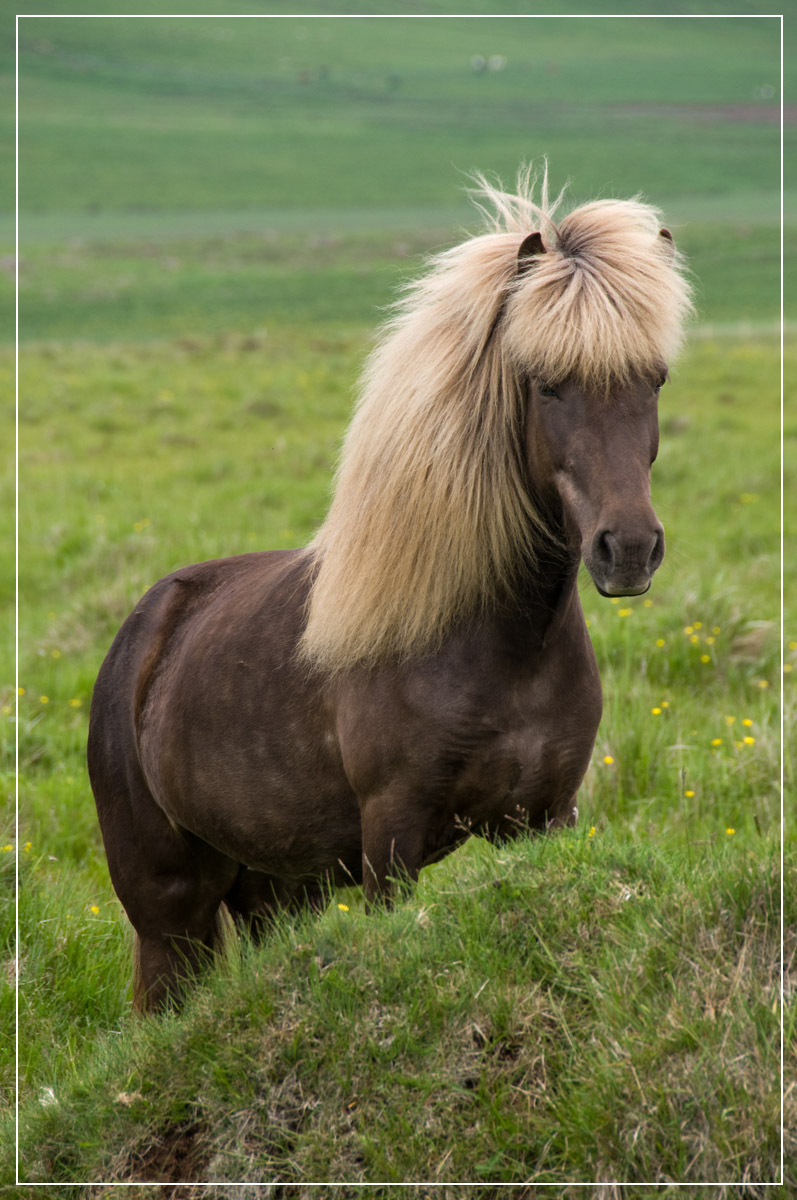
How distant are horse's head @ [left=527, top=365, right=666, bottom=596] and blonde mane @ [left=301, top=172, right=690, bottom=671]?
0.19 ft

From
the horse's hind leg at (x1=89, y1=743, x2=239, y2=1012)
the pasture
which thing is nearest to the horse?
the pasture

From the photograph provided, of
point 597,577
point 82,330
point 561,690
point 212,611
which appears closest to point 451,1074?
point 561,690

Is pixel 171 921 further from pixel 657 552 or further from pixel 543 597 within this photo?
pixel 657 552

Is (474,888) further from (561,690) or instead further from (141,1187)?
(141,1187)

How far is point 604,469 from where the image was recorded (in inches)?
96.7

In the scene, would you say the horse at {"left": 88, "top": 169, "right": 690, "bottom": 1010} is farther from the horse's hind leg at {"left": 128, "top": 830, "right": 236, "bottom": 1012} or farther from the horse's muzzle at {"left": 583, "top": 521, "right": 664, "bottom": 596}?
the horse's hind leg at {"left": 128, "top": 830, "right": 236, "bottom": 1012}

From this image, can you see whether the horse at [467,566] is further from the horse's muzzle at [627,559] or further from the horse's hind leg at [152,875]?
the horse's hind leg at [152,875]

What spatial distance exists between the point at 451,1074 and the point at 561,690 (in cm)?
97

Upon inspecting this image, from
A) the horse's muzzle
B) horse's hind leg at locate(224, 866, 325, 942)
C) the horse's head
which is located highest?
the horse's head

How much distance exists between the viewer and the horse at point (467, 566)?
2539 millimetres

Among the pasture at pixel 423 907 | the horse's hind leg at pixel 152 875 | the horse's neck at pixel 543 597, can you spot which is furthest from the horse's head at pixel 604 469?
the horse's hind leg at pixel 152 875

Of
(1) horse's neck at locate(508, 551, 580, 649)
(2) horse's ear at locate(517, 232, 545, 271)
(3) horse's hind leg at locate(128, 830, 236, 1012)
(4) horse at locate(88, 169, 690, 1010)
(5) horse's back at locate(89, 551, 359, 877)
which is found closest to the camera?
(4) horse at locate(88, 169, 690, 1010)

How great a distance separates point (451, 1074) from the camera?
95.1 inches

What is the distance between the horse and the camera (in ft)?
8.33
